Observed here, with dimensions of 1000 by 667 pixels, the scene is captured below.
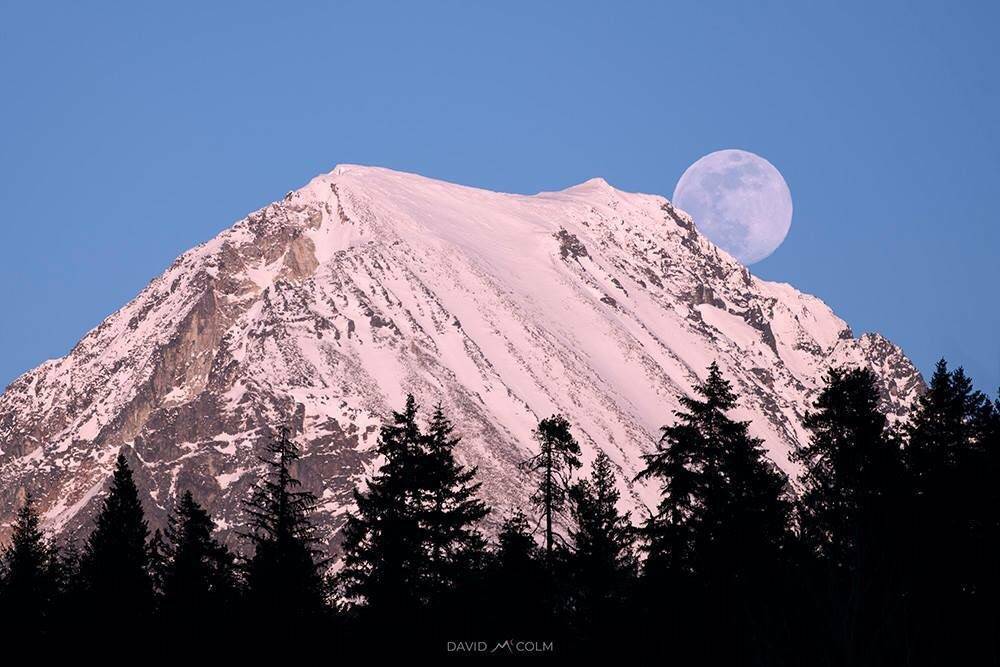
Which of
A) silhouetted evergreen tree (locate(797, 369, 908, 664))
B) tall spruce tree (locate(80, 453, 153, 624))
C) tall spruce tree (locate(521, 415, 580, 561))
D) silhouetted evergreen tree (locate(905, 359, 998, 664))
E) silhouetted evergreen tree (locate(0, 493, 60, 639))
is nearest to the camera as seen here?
silhouetted evergreen tree (locate(797, 369, 908, 664))

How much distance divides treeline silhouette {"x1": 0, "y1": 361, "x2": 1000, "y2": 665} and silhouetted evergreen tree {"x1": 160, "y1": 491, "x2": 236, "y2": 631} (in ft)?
0.32

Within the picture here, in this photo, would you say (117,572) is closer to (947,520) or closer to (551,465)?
(551,465)

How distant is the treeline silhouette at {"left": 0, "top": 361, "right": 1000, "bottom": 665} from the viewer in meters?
42.4

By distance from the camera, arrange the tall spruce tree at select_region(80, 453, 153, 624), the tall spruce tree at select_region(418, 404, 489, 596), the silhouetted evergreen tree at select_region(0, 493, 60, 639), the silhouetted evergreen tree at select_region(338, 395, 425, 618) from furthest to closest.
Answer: the silhouetted evergreen tree at select_region(0, 493, 60, 639) → the tall spruce tree at select_region(80, 453, 153, 624) → the tall spruce tree at select_region(418, 404, 489, 596) → the silhouetted evergreen tree at select_region(338, 395, 425, 618)

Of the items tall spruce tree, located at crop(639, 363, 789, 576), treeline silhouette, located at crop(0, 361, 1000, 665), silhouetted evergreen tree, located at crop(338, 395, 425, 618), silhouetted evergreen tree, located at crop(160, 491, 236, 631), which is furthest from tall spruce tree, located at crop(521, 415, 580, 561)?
silhouetted evergreen tree, located at crop(160, 491, 236, 631)

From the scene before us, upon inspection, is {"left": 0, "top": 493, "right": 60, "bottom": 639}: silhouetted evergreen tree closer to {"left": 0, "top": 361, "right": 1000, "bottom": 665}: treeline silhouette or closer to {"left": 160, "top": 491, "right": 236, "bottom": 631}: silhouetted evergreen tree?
{"left": 0, "top": 361, "right": 1000, "bottom": 665}: treeline silhouette

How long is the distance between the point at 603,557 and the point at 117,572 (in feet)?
48.2

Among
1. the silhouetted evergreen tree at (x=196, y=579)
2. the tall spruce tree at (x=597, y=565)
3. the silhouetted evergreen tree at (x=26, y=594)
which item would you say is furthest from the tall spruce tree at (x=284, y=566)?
the tall spruce tree at (x=597, y=565)

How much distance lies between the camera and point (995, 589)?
39.6 meters

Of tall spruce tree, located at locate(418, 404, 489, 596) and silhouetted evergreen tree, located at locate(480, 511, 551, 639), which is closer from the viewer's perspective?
silhouetted evergreen tree, located at locate(480, 511, 551, 639)

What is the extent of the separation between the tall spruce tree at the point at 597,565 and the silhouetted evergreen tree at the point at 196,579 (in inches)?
407

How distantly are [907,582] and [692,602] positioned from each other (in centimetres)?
726

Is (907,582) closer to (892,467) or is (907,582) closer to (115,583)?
(892,467)

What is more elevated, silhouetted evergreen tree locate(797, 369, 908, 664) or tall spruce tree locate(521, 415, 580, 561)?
tall spruce tree locate(521, 415, 580, 561)
